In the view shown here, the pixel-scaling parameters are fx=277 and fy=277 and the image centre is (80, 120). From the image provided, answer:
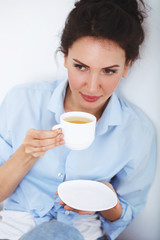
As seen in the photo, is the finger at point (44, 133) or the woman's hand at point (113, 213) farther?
the woman's hand at point (113, 213)

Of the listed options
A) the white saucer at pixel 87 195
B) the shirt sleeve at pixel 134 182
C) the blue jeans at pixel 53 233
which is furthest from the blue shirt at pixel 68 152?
the blue jeans at pixel 53 233

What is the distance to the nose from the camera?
1057 millimetres

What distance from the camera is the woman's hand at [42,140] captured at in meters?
0.94

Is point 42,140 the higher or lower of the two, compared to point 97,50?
lower

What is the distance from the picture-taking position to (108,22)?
1.02 meters

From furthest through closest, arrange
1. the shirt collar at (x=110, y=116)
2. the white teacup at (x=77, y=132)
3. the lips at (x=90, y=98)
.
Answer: the shirt collar at (x=110, y=116)
the lips at (x=90, y=98)
the white teacup at (x=77, y=132)

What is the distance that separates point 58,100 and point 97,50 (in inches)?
13.2

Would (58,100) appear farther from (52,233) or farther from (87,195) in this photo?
(52,233)

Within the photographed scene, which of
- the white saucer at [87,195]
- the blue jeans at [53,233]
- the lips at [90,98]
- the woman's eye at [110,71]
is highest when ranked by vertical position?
the woman's eye at [110,71]

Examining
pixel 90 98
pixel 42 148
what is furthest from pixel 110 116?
pixel 42 148

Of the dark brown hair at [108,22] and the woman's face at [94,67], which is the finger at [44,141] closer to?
the woman's face at [94,67]

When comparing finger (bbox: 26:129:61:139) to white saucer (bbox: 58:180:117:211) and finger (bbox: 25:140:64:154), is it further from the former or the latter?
white saucer (bbox: 58:180:117:211)

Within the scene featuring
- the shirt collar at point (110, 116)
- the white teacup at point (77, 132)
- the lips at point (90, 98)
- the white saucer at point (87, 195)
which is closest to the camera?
the white teacup at point (77, 132)

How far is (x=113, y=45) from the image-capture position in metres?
1.05
